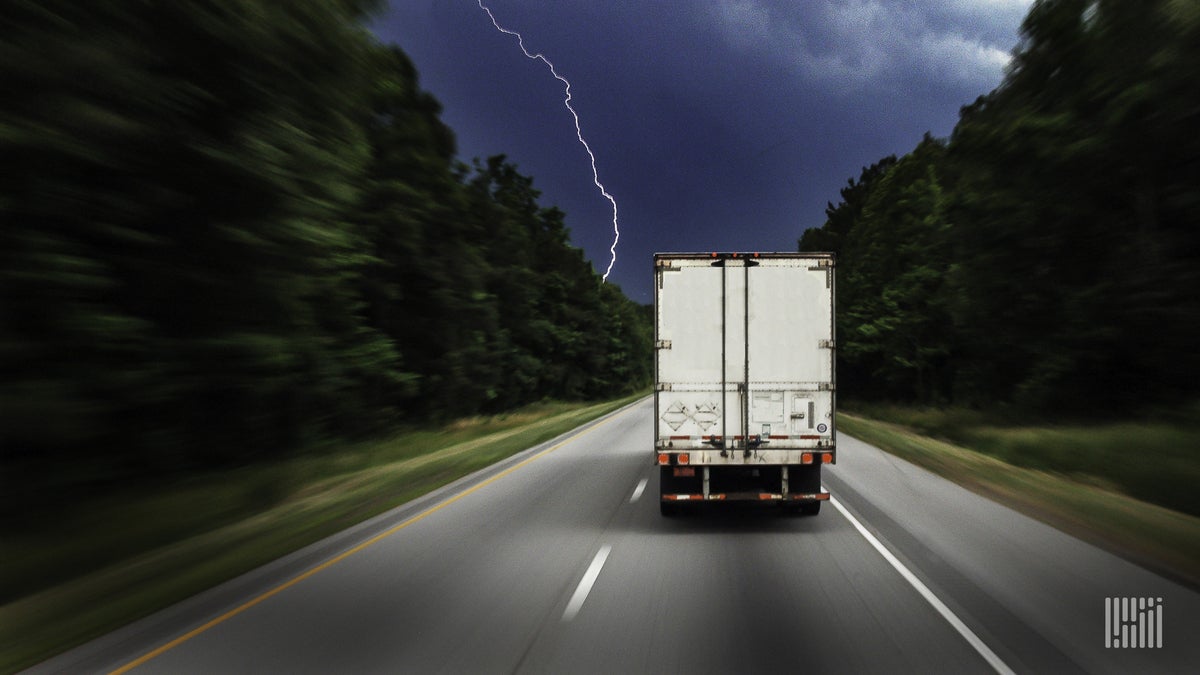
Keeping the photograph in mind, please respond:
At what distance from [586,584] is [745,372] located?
13.9 feet

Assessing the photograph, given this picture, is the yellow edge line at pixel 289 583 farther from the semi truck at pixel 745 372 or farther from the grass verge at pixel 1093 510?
the grass verge at pixel 1093 510

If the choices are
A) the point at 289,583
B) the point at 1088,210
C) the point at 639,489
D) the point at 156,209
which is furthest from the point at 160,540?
the point at 1088,210

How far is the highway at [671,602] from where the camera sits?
5379 millimetres

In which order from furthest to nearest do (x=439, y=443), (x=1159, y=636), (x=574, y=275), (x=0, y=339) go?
(x=574, y=275), (x=439, y=443), (x=0, y=339), (x=1159, y=636)

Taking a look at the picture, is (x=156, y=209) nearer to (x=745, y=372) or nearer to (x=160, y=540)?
(x=160, y=540)

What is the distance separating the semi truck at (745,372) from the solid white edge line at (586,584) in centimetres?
202

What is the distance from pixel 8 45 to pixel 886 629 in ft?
28.1

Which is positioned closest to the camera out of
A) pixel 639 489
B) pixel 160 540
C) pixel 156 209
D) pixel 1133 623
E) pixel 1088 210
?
pixel 1133 623

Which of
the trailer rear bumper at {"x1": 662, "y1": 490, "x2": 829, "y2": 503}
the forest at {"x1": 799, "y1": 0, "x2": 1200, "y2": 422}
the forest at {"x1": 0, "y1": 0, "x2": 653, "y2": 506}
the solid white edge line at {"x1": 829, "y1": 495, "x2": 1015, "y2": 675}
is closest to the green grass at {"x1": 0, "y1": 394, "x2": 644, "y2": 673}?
the forest at {"x1": 0, "y1": 0, "x2": 653, "y2": 506}

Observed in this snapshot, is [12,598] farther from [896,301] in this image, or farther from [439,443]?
[896,301]

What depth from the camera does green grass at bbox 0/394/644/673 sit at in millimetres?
6281

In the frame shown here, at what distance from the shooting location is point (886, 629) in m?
5.98

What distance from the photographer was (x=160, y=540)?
9070mm

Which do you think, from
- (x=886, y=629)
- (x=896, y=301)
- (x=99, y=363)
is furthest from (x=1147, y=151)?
(x=896, y=301)
